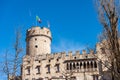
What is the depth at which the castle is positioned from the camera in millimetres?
51281

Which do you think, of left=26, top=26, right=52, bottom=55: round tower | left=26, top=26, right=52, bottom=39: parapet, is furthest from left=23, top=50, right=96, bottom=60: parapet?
left=26, top=26, right=52, bottom=39: parapet

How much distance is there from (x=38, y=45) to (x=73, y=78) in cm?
990

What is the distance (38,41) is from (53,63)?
5.96 m

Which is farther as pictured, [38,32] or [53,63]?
[38,32]

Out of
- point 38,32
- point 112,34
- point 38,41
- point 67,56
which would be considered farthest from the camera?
point 38,32

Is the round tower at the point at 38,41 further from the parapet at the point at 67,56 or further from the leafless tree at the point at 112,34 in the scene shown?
the leafless tree at the point at 112,34

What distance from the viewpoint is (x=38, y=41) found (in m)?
57.6

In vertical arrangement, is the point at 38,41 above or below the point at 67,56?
above

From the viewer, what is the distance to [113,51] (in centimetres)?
2273

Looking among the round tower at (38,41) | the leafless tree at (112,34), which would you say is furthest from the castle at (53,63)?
the leafless tree at (112,34)

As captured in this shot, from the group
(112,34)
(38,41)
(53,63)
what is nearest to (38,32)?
(38,41)

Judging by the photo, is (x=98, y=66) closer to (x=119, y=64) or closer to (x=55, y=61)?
(x=55, y=61)

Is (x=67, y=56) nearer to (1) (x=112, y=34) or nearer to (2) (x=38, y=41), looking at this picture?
(2) (x=38, y=41)

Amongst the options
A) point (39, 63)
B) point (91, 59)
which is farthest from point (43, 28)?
point (91, 59)
